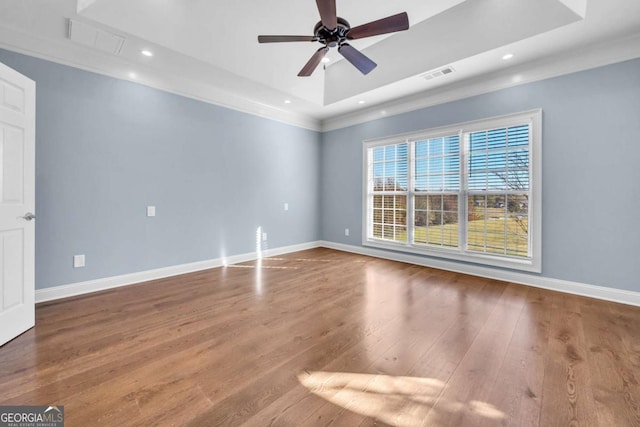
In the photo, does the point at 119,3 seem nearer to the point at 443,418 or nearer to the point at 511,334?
the point at 443,418

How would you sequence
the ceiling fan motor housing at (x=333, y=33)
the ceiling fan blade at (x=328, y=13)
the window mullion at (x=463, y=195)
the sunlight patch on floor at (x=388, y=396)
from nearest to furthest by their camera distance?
the sunlight patch on floor at (x=388, y=396)
the ceiling fan blade at (x=328, y=13)
the ceiling fan motor housing at (x=333, y=33)
the window mullion at (x=463, y=195)

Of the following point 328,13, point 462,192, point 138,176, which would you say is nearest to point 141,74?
point 138,176

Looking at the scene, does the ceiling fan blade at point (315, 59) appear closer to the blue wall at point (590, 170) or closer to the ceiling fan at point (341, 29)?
the ceiling fan at point (341, 29)

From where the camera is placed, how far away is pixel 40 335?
216 cm

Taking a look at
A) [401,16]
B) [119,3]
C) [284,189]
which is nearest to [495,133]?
[401,16]

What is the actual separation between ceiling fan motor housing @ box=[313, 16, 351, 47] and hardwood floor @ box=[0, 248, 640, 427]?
2.59m

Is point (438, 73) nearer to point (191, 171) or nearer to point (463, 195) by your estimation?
point (463, 195)

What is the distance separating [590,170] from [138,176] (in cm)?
545

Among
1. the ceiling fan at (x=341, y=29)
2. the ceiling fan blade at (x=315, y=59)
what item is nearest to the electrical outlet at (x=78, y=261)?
the ceiling fan at (x=341, y=29)

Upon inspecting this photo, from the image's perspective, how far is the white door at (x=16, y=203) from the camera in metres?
2.08

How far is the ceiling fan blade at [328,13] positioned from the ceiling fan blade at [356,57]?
0.37 meters

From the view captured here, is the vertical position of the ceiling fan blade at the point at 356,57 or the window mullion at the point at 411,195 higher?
the ceiling fan blade at the point at 356,57

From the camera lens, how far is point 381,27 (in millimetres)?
2316

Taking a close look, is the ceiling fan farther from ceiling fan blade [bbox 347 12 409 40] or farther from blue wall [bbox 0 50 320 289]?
blue wall [bbox 0 50 320 289]
